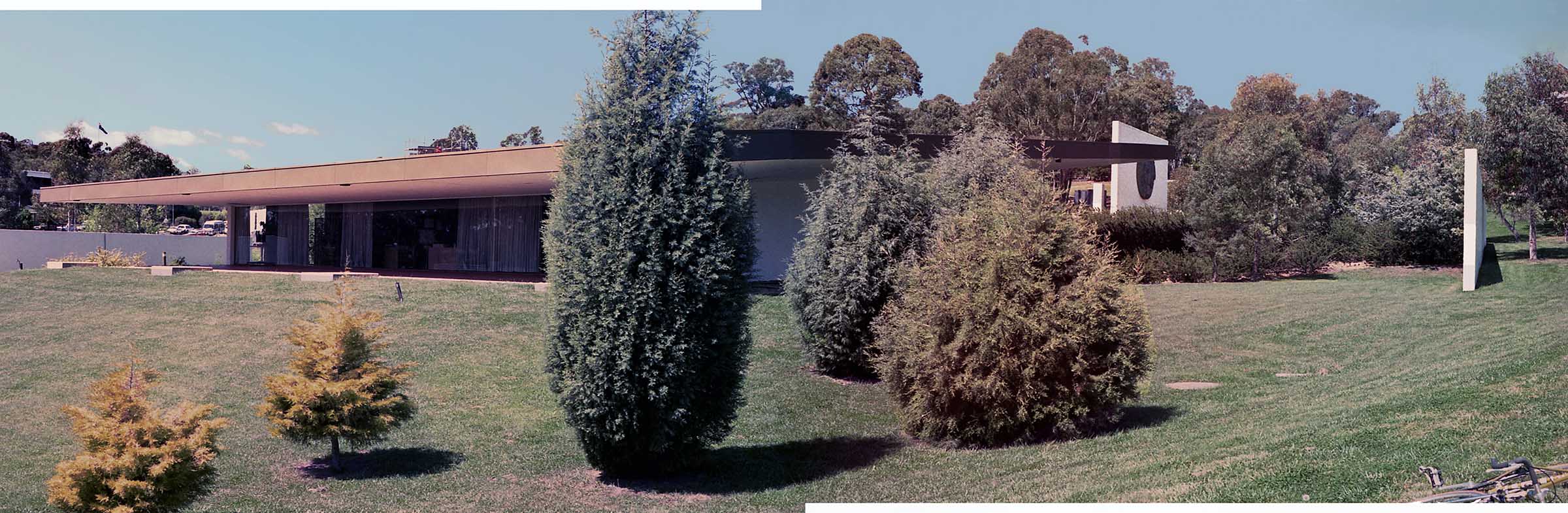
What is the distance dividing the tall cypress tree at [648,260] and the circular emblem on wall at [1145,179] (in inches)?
1129

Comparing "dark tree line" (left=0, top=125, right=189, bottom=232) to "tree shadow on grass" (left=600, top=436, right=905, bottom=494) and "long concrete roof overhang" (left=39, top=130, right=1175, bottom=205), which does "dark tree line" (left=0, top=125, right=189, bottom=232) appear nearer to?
"long concrete roof overhang" (left=39, top=130, right=1175, bottom=205)

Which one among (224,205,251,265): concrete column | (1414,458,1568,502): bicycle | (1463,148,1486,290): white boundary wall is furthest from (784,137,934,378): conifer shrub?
(224,205,251,265): concrete column

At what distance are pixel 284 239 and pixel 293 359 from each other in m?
25.6

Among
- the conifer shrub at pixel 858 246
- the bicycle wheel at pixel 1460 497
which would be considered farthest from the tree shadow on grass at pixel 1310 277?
the bicycle wheel at pixel 1460 497

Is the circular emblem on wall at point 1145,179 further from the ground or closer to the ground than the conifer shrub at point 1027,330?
further from the ground

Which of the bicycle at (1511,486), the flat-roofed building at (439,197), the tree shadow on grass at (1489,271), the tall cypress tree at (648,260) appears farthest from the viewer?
the tree shadow on grass at (1489,271)

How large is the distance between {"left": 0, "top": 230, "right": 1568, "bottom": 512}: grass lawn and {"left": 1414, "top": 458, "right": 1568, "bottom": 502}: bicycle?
0.34 meters

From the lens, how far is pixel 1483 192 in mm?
24703

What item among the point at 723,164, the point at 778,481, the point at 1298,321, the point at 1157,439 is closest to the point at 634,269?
the point at 723,164

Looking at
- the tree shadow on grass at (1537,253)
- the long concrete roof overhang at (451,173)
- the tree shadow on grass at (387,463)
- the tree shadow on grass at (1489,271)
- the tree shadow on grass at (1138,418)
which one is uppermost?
the long concrete roof overhang at (451,173)

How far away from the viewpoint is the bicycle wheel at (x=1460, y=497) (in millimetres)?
4809

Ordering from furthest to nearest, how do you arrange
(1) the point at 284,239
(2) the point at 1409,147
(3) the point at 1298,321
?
(2) the point at 1409,147, (1) the point at 284,239, (3) the point at 1298,321

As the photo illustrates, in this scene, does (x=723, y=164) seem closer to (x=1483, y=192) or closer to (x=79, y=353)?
(x=79, y=353)

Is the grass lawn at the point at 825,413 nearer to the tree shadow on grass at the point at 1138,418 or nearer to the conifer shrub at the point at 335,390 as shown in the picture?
the tree shadow on grass at the point at 1138,418
